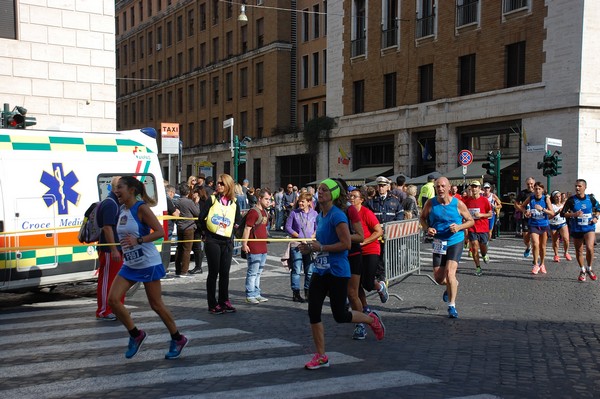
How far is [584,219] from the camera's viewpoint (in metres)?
13.0

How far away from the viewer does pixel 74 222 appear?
10.5 m

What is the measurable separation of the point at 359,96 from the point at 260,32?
45.1ft

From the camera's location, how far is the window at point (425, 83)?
32.3m

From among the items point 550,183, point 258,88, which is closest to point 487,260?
point 550,183

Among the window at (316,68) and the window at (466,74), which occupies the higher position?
the window at (316,68)

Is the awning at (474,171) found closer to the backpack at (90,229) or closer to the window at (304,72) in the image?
the window at (304,72)

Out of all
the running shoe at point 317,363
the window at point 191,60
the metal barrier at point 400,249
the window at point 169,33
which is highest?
the window at point 169,33

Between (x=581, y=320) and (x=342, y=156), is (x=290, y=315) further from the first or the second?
(x=342, y=156)

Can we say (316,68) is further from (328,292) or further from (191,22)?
(328,292)

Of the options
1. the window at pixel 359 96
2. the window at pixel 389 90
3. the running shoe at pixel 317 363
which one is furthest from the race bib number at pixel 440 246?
the window at pixel 359 96

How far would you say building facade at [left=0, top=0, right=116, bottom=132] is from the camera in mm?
19250

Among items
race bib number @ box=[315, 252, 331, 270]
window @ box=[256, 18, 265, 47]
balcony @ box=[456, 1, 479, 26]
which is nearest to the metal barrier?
race bib number @ box=[315, 252, 331, 270]

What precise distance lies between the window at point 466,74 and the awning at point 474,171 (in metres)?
3.06

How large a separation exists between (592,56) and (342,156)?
594 inches
